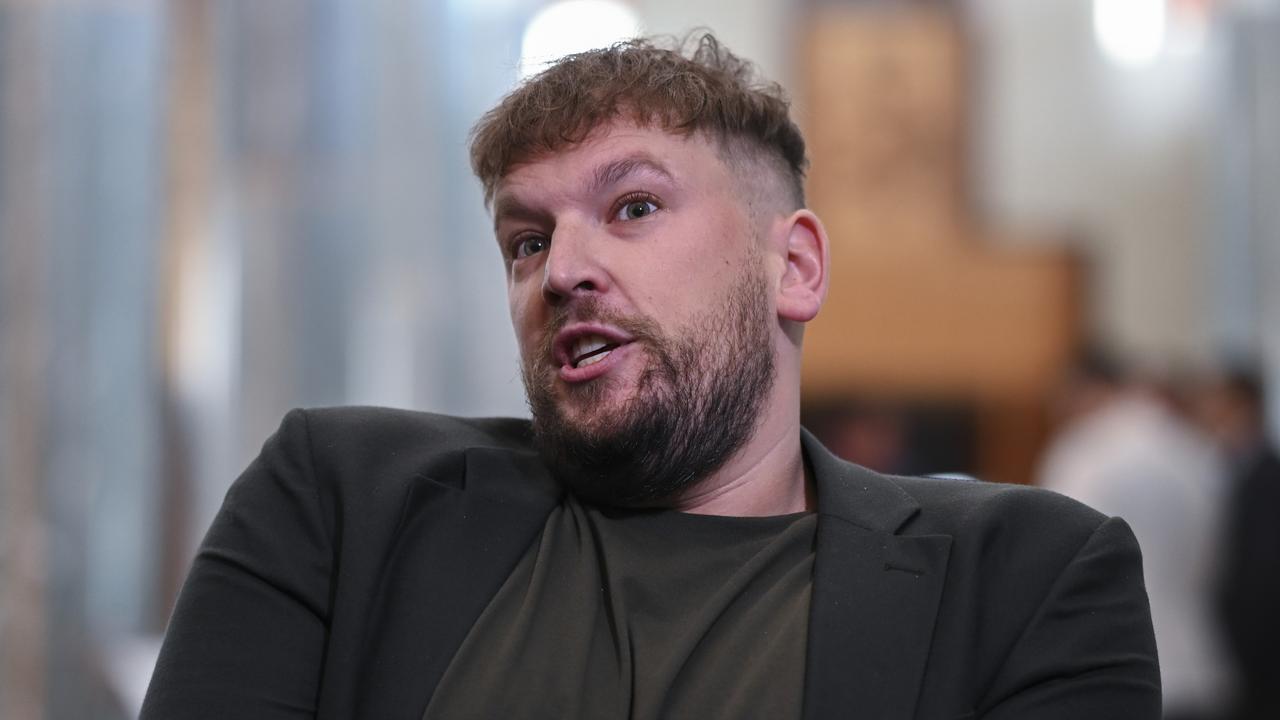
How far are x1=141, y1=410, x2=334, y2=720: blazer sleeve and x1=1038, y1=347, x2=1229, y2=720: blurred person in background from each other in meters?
2.89

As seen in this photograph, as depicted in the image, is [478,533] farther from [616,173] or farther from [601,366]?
[616,173]

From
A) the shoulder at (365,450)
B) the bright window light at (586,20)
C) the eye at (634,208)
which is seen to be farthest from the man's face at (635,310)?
the bright window light at (586,20)

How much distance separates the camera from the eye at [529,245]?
152cm

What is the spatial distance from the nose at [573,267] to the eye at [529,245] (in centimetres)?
7

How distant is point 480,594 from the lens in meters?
1.38

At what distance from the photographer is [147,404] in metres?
3.71

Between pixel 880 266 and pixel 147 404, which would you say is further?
pixel 880 266

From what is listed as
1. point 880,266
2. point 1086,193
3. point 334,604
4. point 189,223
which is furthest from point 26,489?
point 1086,193

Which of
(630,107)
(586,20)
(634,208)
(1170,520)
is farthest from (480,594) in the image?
(586,20)

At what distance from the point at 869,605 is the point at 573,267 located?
44 centimetres

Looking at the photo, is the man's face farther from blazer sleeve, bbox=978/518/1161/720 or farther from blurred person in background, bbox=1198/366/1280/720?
blurred person in background, bbox=1198/366/1280/720

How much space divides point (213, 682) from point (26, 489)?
2422 millimetres

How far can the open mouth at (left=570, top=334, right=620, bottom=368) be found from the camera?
145cm

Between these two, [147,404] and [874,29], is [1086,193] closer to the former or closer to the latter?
[874,29]
